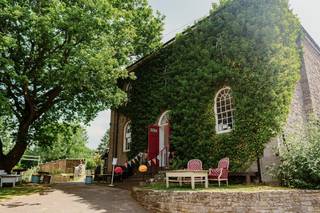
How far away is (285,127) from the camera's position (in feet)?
36.0

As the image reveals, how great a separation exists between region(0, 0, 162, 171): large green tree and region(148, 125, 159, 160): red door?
2706 millimetres

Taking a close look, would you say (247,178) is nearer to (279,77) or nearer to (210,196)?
(210,196)

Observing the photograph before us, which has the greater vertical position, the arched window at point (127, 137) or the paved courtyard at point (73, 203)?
the arched window at point (127, 137)

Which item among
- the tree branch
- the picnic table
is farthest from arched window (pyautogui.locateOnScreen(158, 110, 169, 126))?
the picnic table

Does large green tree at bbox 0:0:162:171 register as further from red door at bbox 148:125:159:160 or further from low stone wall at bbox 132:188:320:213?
low stone wall at bbox 132:188:320:213

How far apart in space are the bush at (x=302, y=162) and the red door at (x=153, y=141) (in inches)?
268

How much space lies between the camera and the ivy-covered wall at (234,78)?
10.6 m

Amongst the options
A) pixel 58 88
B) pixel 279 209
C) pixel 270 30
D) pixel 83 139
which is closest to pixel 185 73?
pixel 270 30

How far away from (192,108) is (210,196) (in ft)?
18.8

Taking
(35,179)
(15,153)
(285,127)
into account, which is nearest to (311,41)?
(285,127)

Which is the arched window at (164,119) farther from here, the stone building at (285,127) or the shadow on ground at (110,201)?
the shadow on ground at (110,201)

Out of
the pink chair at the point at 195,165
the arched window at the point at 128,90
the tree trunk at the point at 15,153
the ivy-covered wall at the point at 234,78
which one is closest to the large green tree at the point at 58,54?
the tree trunk at the point at 15,153

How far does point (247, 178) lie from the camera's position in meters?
10.1

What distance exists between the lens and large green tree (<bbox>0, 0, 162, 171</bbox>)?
1206cm
